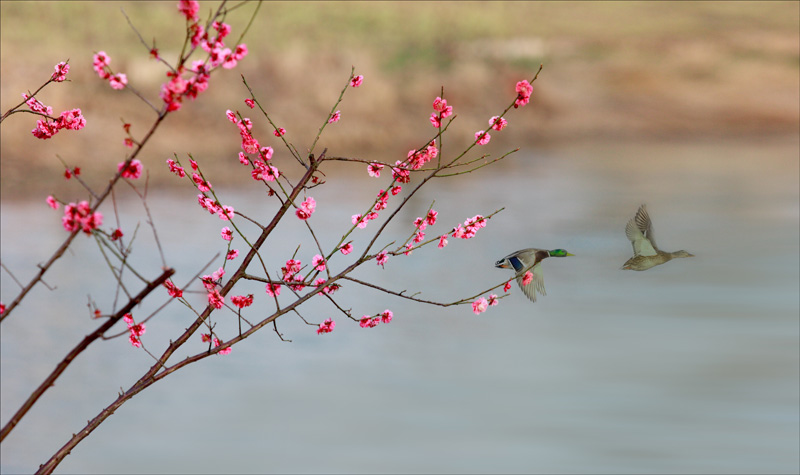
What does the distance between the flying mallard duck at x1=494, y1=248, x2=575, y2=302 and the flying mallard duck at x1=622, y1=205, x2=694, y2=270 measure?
0.34 feet

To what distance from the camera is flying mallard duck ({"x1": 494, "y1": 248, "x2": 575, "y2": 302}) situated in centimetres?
113

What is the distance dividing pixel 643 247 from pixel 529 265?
15cm

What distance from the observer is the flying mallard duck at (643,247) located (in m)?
1.12

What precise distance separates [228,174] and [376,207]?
217 inches

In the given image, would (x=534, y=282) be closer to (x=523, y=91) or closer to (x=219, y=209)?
(x=523, y=91)

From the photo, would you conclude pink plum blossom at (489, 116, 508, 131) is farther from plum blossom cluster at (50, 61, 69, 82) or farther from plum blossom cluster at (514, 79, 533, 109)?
plum blossom cluster at (50, 61, 69, 82)

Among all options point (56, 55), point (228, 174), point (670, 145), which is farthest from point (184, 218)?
point (670, 145)

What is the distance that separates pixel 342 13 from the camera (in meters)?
10.8

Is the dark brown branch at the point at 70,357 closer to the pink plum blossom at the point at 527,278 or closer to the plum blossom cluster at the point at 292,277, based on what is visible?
the plum blossom cluster at the point at 292,277

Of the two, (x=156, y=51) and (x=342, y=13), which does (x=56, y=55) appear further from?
(x=156, y=51)

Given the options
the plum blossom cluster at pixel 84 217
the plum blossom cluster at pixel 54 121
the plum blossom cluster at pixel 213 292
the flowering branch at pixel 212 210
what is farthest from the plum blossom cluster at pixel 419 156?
the plum blossom cluster at pixel 84 217

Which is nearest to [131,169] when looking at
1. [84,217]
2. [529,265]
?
[84,217]

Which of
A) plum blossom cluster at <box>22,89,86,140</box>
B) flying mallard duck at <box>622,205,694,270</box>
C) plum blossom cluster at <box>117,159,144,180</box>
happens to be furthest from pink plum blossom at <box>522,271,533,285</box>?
plum blossom cluster at <box>22,89,86,140</box>

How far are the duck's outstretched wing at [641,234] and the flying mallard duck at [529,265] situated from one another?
0.12 m
